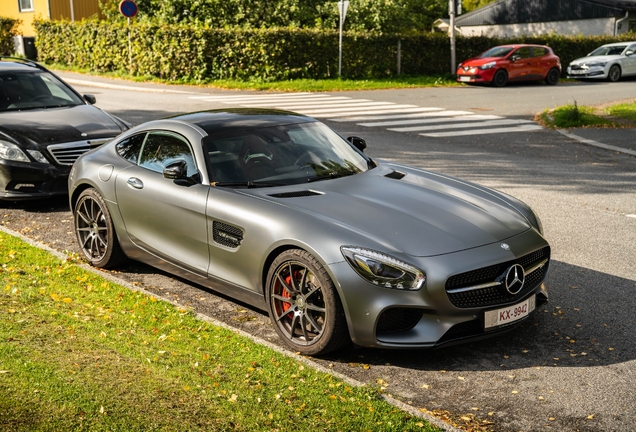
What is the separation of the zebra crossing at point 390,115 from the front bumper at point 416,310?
11689 mm

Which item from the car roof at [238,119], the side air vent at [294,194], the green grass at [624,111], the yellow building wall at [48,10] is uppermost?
the yellow building wall at [48,10]

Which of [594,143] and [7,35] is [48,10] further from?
[594,143]

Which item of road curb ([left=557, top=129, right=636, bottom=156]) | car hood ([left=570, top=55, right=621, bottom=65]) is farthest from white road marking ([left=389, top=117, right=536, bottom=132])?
car hood ([left=570, top=55, right=621, bottom=65])

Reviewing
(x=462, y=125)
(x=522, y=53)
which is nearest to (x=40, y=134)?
(x=462, y=125)

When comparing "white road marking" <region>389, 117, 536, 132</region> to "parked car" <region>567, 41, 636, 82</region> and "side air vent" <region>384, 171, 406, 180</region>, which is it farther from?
"parked car" <region>567, 41, 636, 82</region>

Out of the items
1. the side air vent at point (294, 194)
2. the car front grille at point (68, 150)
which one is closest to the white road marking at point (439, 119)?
the car front grille at point (68, 150)

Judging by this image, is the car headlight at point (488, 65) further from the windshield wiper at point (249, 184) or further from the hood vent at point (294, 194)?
the hood vent at point (294, 194)

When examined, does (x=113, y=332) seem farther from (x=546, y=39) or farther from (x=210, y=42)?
(x=546, y=39)

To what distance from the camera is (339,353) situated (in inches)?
212

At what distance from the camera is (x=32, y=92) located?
11.0m

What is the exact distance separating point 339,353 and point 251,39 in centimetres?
2441

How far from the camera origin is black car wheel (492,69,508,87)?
30.0 metres

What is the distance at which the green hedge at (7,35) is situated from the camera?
38.8 meters

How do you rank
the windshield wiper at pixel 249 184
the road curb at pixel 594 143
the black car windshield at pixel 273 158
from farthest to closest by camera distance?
the road curb at pixel 594 143 < the black car windshield at pixel 273 158 < the windshield wiper at pixel 249 184
